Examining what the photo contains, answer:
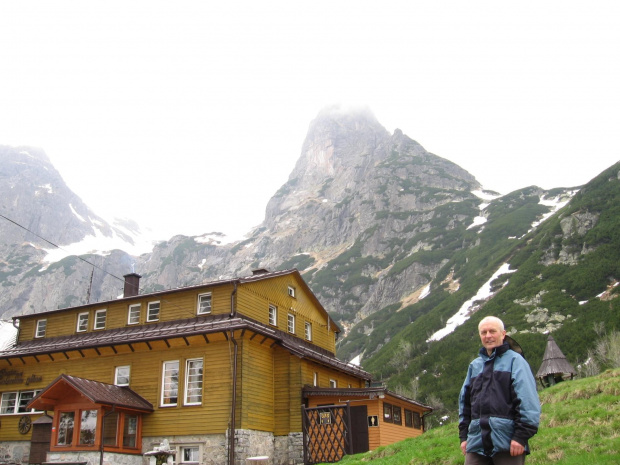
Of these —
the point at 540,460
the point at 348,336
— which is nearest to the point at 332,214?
the point at 348,336

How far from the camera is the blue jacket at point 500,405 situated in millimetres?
4918

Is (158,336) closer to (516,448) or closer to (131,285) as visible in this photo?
(131,285)

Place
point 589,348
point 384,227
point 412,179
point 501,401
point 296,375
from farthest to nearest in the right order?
1. point 412,179
2. point 384,227
3. point 589,348
4. point 296,375
5. point 501,401

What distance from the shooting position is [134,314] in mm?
26969

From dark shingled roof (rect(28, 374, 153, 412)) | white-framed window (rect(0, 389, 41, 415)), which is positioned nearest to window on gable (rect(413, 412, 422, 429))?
dark shingled roof (rect(28, 374, 153, 412))

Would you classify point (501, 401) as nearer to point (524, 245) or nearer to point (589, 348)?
point (589, 348)

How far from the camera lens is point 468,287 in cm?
8331

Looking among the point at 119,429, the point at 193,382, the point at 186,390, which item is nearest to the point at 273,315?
the point at 193,382

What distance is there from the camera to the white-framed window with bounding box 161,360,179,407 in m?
22.5

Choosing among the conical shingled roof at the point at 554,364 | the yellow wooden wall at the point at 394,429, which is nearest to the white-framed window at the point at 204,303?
the yellow wooden wall at the point at 394,429

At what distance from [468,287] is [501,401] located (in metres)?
82.1

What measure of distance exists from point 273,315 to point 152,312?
6.27 m

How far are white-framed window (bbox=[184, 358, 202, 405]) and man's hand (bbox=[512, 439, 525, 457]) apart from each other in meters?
19.0

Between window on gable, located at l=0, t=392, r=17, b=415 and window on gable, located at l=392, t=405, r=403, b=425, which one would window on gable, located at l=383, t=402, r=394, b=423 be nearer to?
window on gable, located at l=392, t=405, r=403, b=425
